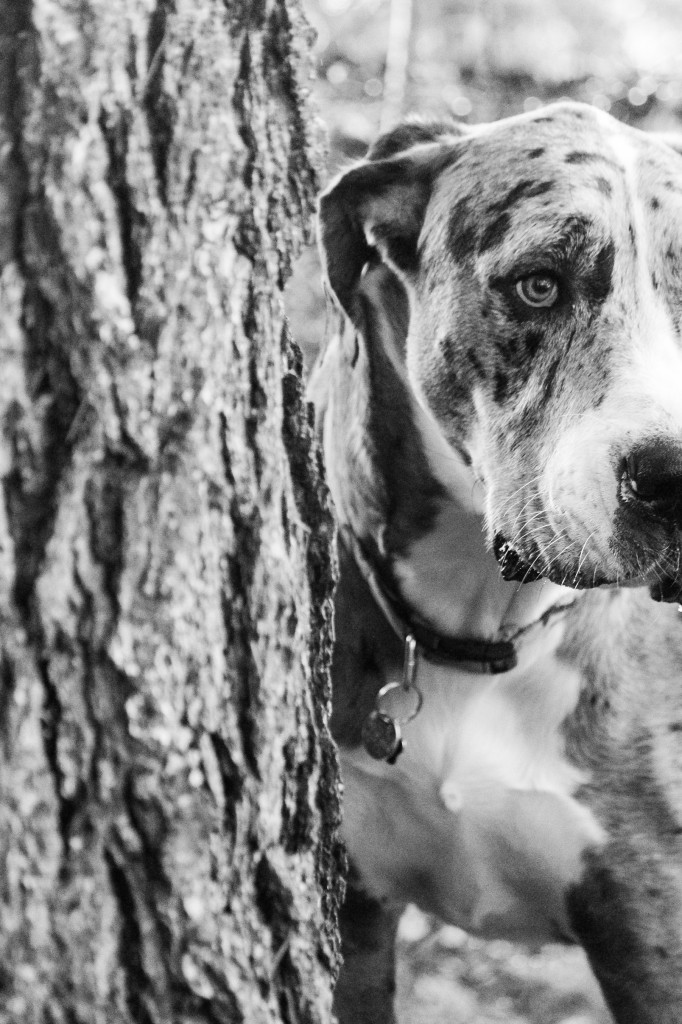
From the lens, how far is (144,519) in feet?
4.20

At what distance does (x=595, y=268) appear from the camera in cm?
203

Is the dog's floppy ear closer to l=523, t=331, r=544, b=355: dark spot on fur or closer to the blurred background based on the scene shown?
l=523, t=331, r=544, b=355: dark spot on fur

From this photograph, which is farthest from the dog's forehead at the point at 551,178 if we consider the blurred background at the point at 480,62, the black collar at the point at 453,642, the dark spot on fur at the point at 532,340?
the blurred background at the point at 480,62

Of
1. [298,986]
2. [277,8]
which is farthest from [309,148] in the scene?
[298,986]

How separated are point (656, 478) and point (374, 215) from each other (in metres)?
0.94

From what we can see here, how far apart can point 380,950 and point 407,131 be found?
1.78 metres

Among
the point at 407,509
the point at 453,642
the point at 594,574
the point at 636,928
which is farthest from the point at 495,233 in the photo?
the point at 636,928

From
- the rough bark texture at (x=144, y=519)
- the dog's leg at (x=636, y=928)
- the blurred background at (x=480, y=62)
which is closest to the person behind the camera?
the rough bark texture at (x=144, y=519)

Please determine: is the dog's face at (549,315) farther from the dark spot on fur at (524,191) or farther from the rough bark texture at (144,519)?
the rough bark texture at (144,519)

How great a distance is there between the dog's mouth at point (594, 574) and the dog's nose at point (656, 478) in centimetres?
6

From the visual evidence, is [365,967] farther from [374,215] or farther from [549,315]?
[374,215]

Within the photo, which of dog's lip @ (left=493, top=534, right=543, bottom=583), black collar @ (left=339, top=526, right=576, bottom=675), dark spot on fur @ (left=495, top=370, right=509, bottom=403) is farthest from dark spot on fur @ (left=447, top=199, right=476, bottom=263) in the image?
black collar @ (left=339, top=526, right=576, bottom=675)

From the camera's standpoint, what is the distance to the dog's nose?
5.65 feet

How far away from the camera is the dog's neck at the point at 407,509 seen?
238 centimetres
